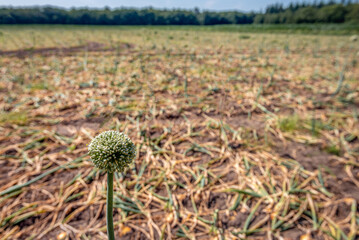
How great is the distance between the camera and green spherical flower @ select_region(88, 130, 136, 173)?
1107 millimetres

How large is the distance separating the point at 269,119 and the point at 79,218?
3.19 m

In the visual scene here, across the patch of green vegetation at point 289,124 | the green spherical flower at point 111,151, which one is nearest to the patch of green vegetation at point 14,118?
the green spherical flower at point 111,151

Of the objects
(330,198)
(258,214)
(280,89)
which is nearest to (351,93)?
(280,89)

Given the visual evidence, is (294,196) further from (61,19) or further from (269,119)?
(61,19)

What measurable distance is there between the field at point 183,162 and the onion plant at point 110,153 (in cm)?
89

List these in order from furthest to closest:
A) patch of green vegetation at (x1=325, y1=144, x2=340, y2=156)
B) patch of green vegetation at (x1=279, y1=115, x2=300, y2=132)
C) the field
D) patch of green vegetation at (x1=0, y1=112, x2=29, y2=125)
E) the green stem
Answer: patch of green vegetation at (x1=279, y1=115, x2=300, y2=132) → patch of green vegetation at (x1=0, y1=112, x2=29, y2=125) → patch of green vegetation at (x1=325, y1=144, x2=340, y2=156) → the field → the green stem

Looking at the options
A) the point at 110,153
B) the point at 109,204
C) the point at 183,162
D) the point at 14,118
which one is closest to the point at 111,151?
the point at 110,153

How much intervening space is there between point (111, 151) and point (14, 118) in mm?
3061

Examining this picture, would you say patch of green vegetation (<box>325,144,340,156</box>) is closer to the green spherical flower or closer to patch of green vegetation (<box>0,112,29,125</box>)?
the green spherical flower

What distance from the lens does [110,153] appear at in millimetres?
1116

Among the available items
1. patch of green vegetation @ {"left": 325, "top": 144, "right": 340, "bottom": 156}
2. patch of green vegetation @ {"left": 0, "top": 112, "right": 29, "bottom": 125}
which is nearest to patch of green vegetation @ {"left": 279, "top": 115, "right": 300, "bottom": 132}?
patch of green vegetation @ {"left": 325, "top": 144, "right": 340, "bottom": 156}

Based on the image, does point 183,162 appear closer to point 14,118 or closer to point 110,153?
point 110,153

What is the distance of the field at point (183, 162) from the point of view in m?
1.86

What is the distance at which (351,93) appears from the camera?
4.66 metres
